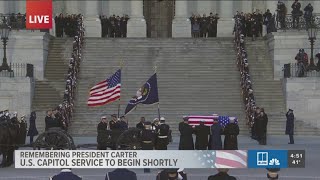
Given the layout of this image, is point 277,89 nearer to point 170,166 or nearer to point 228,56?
point 228,56

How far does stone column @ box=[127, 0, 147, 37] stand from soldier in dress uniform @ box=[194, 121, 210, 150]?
84.1 feet

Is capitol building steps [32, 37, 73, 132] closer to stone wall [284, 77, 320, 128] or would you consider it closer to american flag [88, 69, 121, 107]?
american flag [88, 69, 121, 107]

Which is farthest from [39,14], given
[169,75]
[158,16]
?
[158,16]

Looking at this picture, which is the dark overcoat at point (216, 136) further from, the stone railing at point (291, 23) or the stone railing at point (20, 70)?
the stone railing at point (291, 23)

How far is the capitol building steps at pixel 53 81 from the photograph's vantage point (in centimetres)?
3775

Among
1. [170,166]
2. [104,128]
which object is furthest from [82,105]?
[170,166]

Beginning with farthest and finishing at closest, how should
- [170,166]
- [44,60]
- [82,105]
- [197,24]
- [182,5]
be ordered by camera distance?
[182,5] < [197,24] < [44,60] < [82,105] < [170,166]

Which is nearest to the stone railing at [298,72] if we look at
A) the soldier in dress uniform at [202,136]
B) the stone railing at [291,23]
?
the stone railing at [291,23]

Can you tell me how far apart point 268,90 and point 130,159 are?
95.2 ft

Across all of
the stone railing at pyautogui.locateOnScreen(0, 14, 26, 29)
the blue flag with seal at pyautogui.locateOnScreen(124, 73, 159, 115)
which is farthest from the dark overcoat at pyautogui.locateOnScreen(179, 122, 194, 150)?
the stone railing at pyautogui.locateOnScreen(0, 14, 26, 29)

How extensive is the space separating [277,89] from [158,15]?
16.7 meters

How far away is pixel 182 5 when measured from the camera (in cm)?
5122

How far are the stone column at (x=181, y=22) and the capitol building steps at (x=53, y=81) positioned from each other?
888cm

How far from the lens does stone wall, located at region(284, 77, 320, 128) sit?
122ft
